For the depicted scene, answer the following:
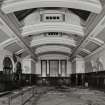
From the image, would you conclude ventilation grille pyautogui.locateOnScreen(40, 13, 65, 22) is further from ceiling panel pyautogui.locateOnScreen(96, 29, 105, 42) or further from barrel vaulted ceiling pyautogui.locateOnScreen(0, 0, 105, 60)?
ceiling panel pyautogui.locateOnScreen(96, 29, 105, 42)

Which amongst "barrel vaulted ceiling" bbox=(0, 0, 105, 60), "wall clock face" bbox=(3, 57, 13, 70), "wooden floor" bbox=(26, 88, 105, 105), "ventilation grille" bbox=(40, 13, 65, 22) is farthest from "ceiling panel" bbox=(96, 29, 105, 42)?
"wall clock face" bbox=(3, 57, 13, 70)

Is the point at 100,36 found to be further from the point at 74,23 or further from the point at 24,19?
the point at 24,19

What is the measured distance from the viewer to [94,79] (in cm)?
2180

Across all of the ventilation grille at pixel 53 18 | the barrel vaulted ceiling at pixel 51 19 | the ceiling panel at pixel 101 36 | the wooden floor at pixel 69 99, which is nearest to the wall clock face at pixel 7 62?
the barrel vaulted ceiling at pixel 51 19

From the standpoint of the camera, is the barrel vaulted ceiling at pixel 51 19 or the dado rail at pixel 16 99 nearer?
the dado rail at pixel 16 99

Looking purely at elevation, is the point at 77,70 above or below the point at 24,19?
below

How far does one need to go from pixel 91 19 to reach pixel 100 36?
3543 millimetres

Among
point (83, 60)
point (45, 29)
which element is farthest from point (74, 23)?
point (83, 60)

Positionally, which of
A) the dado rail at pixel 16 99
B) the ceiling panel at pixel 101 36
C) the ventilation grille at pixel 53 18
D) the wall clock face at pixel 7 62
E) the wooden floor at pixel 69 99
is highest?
the ventilation grille at pixel 53 18

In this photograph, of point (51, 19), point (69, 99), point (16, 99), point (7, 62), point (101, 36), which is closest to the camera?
point (16, 99)

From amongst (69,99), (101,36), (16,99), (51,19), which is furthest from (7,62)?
(16,99)

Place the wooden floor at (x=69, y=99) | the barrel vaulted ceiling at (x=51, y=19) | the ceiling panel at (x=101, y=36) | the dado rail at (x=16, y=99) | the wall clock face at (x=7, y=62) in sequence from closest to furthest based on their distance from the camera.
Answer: the dado rail at (x=16, y=99) < the barrel vaulted ceiling at (x=51, y=19) < the wooden floor at (x=69, y=99) < the ceiling panel at (x=101, y=36) < the wall clock face at (x=7, y=62)

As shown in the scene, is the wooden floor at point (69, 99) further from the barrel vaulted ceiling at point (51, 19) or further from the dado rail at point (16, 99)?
the barrel vaulted ceiling at point (51, 19)

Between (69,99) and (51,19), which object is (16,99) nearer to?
(69,99)
